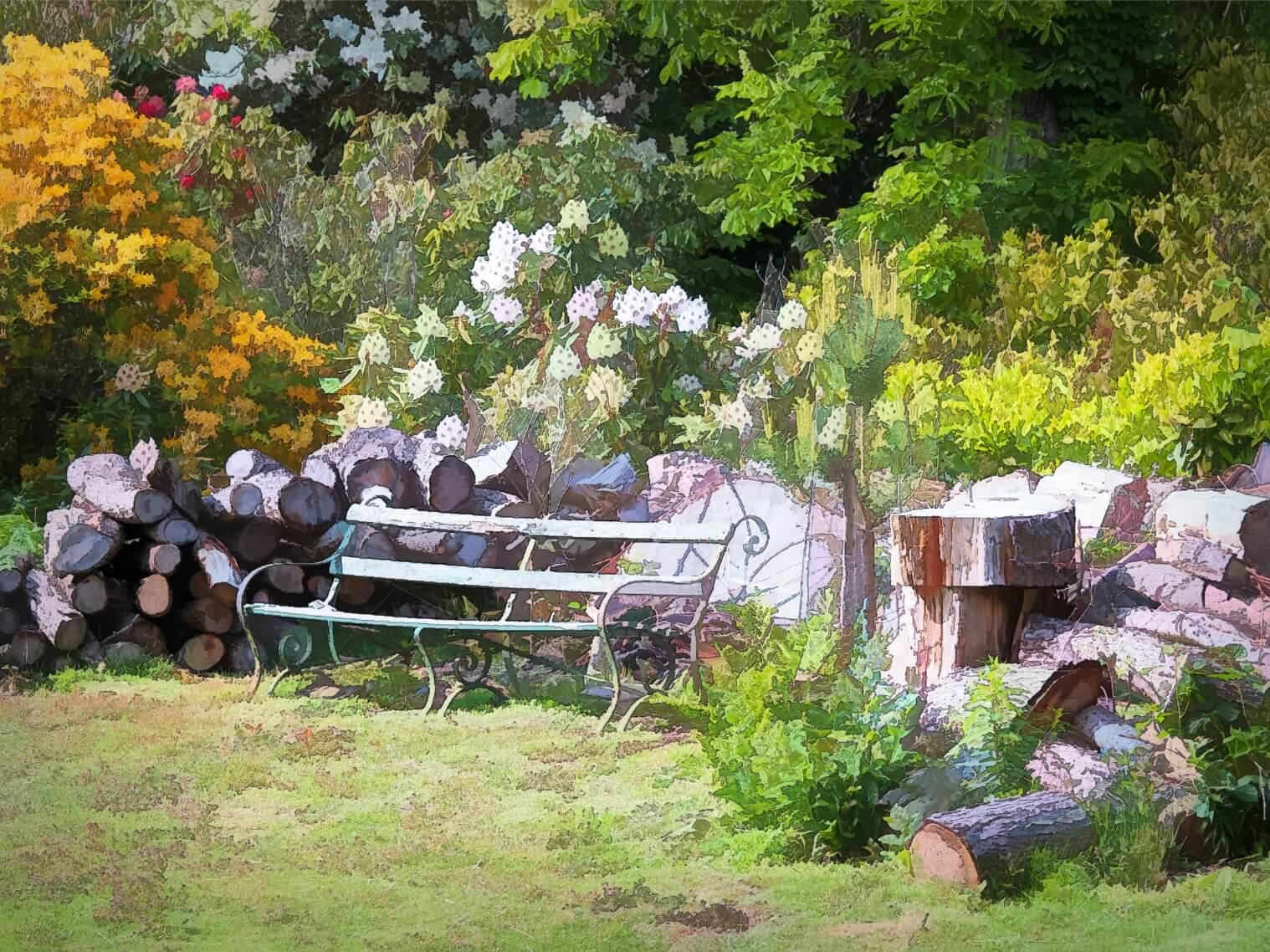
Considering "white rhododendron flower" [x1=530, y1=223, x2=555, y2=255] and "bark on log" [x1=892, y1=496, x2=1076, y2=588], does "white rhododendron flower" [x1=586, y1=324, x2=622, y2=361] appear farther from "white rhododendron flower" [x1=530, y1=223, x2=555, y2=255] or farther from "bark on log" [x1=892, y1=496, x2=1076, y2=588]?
"bark on log" [x1=892, y1=496, x2=1076, y2=588]

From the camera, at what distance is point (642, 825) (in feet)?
15.1

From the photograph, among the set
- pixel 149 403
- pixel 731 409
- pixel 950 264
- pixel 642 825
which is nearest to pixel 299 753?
pixel 642 825

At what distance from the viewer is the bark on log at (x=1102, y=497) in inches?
248

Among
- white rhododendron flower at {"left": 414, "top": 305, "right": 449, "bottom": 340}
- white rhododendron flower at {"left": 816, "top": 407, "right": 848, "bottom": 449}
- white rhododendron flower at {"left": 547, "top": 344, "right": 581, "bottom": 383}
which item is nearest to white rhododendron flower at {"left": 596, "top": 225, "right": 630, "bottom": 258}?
white rhododendron flower at {"left": 414, "top": 305, "right": 449, "bottom": 340}

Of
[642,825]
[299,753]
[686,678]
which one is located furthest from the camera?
[686,678]

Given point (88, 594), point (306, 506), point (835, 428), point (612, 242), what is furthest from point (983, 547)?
point (612, 242)

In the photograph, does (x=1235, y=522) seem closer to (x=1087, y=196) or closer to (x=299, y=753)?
(x=299, y=753)

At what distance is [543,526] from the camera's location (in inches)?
252

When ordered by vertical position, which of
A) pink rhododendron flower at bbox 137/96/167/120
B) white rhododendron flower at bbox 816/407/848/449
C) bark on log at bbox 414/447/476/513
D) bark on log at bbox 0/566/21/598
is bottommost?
bark on log at bbox 0/566/21/598

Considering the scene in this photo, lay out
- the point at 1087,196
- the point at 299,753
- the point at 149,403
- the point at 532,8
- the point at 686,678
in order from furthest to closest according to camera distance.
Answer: the point at 532,8 → the point at 1087,196 → the point at 149,403 → the point at 686,678 → the point at 299,753

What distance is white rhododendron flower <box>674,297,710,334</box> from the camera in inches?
329

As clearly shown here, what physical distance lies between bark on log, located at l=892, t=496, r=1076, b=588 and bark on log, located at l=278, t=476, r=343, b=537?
2889 millimetres

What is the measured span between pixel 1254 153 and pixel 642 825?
29.3 feet

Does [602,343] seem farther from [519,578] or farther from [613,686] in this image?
[613,686]
